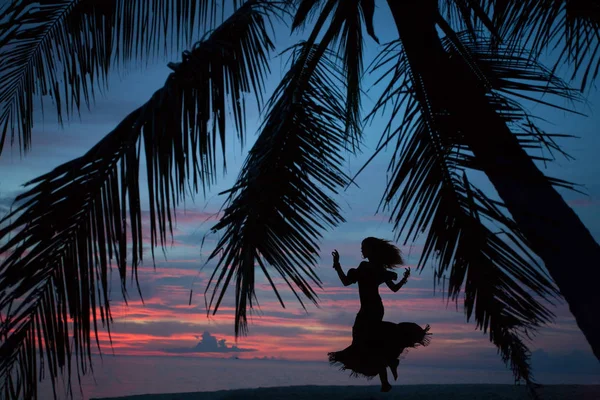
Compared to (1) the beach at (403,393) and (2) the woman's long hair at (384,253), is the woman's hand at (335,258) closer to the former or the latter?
(2) the woman's long hair at (384,253)

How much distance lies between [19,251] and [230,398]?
4599 millimetres

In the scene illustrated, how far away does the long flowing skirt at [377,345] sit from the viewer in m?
4.27

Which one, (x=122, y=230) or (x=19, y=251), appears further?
(x=122, y=230)

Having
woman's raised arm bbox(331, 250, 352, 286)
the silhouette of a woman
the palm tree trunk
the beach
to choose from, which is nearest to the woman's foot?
the silhouette of a woman

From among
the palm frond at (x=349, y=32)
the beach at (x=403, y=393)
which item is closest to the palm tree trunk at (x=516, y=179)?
the palm frond at (x=349, y=32)

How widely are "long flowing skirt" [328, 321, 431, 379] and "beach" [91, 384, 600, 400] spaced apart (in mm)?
1918

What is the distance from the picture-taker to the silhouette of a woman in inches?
169

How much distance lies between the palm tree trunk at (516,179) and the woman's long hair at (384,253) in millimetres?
1267

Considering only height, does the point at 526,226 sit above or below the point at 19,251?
above

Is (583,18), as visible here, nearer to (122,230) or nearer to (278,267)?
(278,267)

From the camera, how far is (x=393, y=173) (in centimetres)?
→ 445

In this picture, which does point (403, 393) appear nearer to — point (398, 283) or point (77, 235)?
point (398, 283)

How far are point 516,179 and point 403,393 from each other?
3967 mm

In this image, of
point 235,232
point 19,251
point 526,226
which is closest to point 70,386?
point 19,251
